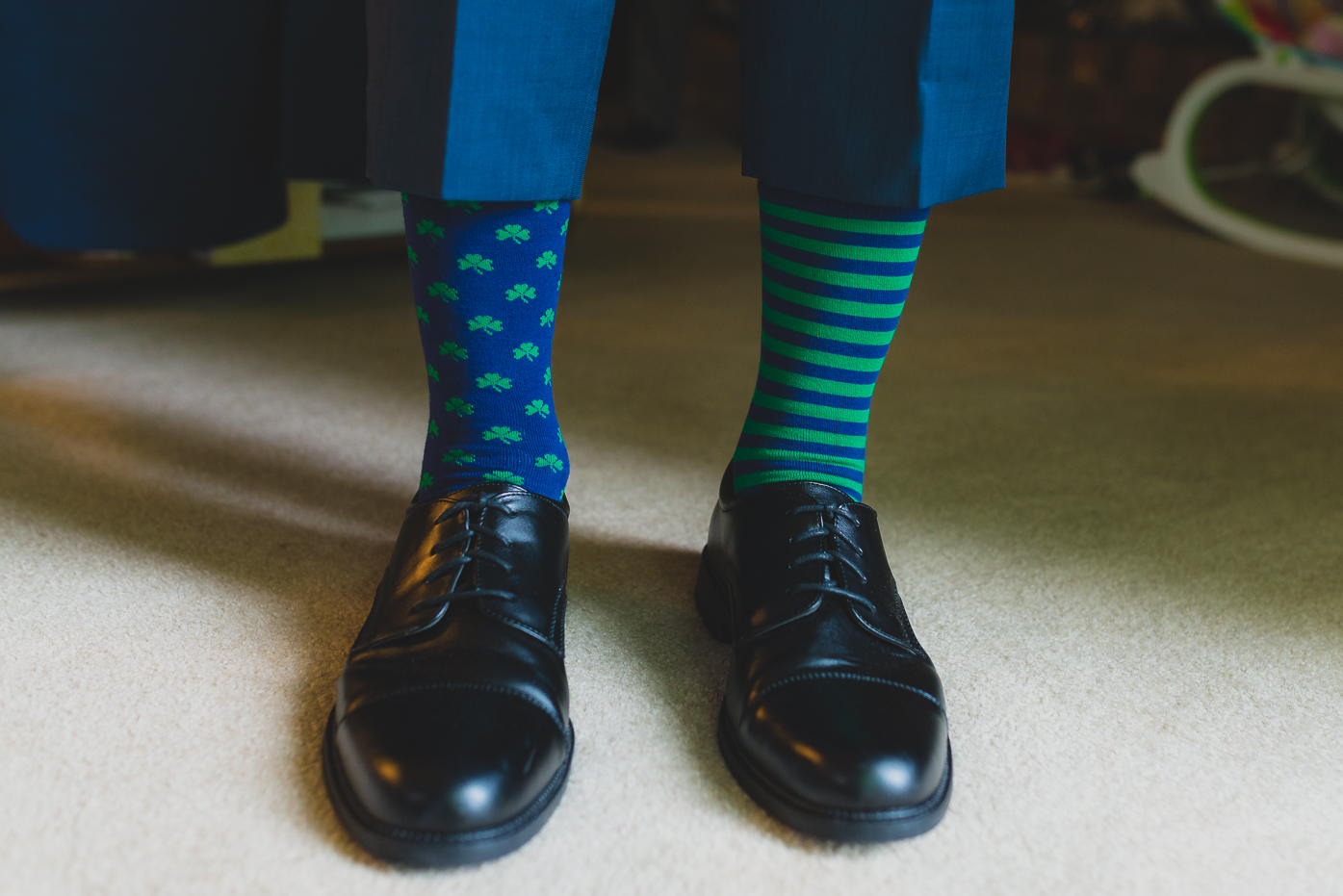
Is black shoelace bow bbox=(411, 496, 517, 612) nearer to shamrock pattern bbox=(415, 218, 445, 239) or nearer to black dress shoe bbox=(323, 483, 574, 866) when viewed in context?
black dress shoe bbox=(323, 483, 574, 866)

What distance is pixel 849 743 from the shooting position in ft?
1.34

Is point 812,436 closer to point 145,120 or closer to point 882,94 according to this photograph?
point 882,94

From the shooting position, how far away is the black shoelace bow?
1.51 feet

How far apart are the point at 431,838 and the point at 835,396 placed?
0.31 m

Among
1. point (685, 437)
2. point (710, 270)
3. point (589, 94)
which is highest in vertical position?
point (589, 94)

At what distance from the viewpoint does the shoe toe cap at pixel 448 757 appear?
38 centimetres

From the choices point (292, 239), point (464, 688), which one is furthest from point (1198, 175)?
point (464, 688)

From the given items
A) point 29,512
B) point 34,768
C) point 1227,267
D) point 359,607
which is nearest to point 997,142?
point 359,607

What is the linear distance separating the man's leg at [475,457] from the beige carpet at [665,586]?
0.10 feet

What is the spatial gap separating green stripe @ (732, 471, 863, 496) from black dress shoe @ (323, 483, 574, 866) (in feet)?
0.37

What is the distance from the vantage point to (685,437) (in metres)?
0.88

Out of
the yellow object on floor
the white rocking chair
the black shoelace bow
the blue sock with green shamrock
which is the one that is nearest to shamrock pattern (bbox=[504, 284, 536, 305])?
the blue sock with green shamrock

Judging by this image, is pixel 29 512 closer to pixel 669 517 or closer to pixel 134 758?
pixel 134 758

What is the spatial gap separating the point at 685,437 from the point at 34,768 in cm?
56
